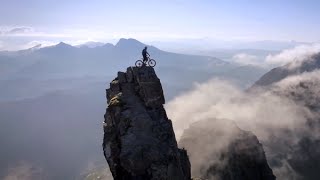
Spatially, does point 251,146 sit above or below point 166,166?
below

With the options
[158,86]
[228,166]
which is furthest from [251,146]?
[158,86]

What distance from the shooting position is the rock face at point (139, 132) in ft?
163

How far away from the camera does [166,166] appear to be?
51156 millimetres

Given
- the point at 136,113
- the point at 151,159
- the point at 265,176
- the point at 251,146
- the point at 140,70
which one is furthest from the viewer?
the point at 251,146

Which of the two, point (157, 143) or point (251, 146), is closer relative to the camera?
point (157, 143)

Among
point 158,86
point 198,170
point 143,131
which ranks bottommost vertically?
point 198,170

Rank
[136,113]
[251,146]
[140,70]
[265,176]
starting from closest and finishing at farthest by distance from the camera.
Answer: [136,113]
[140,70]
[265,176]
[251,146]

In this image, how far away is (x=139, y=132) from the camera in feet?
171

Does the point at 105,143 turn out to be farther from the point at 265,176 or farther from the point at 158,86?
the point at 265,176

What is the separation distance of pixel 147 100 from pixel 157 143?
6.49 metres

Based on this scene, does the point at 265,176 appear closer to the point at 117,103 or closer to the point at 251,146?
the point at 251,146

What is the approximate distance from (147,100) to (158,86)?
8.19ft

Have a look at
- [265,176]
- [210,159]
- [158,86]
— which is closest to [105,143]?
[158,86]

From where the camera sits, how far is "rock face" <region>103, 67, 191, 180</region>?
4972 centimetres
